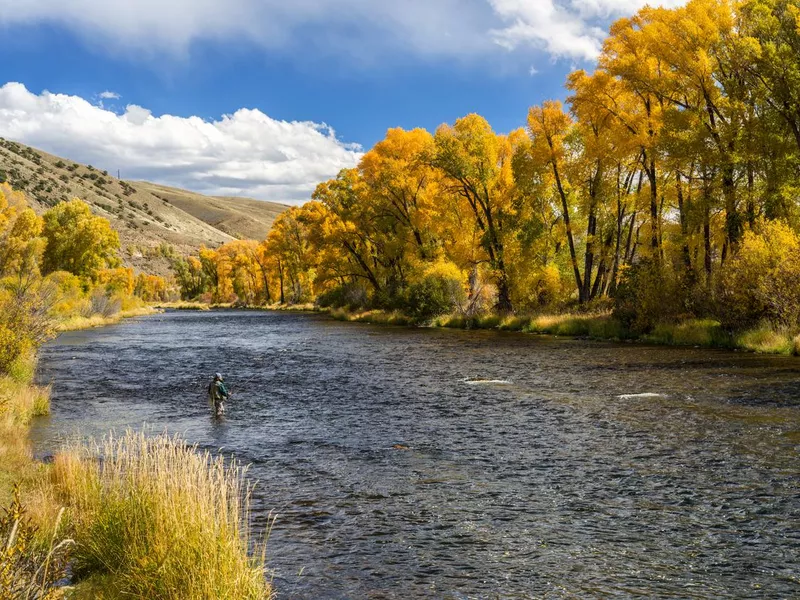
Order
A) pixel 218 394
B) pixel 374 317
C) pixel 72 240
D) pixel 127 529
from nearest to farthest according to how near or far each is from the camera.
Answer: pixel 127 529 < pixel 218 394 < pixel 374 317 < pixel 72 240

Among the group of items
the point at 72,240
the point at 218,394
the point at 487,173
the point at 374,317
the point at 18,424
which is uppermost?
the point at 487,173

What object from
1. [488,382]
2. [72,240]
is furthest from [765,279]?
[72,240]

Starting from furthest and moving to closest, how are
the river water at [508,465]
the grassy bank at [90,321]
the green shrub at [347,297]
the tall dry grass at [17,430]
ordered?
1. the green shrub at [347,297]
2. the grassy bank at [90,321]
3. the tall dry grass at [17,430]
4. the river water at [508,465]

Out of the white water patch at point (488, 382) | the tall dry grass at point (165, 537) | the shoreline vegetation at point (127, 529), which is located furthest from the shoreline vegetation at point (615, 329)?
the tall dry grass at point (165, 537)

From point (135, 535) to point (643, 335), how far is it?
33.0 meters

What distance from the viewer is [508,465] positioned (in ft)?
43.9

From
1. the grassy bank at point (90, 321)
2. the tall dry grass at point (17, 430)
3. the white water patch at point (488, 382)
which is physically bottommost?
the white water patch at point (488, 382)

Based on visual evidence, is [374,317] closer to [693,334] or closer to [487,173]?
[487,173]

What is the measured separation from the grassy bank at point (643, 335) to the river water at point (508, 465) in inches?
78.5

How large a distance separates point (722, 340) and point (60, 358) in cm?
3531

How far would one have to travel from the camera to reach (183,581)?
6508 millimetres

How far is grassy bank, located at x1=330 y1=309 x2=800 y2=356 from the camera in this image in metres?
28.3

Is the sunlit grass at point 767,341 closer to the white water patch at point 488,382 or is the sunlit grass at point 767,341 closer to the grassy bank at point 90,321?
the white water patch at point 488,382

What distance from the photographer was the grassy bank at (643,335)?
2830cm
